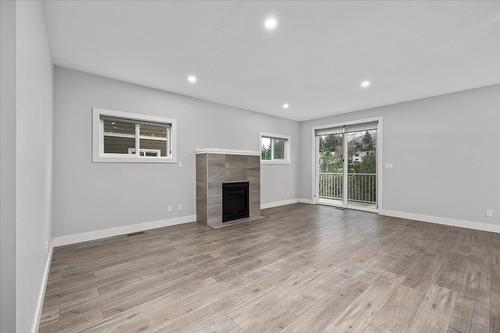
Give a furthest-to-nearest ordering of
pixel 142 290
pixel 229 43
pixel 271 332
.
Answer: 1. pixel 229 43
2. pixel 142 290
3. pixel 271 332

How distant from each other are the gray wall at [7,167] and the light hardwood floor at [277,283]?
81 centimetres

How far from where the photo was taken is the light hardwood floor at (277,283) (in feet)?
5.38

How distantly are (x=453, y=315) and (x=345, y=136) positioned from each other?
4.93 meters

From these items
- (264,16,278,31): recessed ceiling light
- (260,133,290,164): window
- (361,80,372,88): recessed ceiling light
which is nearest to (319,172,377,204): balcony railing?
(260,133,290,164): window

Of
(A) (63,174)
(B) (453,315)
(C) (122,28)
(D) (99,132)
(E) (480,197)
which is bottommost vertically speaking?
(B) (453,315)

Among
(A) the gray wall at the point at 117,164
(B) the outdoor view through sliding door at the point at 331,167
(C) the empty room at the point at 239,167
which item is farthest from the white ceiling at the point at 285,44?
(B) the outdoor view through sliding door at the point at 331,167

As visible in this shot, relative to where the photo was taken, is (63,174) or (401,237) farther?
(401,237)

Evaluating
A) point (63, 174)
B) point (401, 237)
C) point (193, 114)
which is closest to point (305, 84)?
point (193, 114)

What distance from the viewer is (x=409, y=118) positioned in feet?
16.1

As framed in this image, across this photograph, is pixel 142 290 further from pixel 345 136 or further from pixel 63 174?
pixel 345 136

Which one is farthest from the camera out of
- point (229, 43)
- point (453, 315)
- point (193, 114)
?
point (193, 114)

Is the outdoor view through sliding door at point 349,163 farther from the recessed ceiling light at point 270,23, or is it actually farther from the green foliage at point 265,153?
the recessed ceiling light at point 270,23

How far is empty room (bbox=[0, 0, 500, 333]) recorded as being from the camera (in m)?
1.63

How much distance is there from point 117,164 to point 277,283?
3.26 meters
